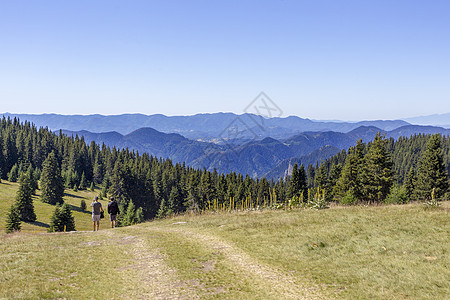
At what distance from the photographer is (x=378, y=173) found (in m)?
55.6

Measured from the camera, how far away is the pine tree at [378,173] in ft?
178

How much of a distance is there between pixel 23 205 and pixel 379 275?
8142 centimetres

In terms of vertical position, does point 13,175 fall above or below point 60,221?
below

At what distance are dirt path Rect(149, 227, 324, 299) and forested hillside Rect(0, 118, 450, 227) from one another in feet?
45.7

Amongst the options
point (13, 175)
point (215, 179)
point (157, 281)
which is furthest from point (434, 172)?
point (13, 175)

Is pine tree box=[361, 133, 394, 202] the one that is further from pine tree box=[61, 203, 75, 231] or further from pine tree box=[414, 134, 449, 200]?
pine tree box=[61, 203, 75, 231]

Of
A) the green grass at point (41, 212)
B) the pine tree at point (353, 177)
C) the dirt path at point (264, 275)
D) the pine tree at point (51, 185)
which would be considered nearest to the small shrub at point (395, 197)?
the pine tree at point (353, 177)

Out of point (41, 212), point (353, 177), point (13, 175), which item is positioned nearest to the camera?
point (353, 177)

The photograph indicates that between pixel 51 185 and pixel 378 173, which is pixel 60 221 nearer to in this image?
pixel 51 185

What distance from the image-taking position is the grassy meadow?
36.8 feet

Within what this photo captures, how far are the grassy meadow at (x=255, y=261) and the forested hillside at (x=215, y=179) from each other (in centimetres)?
1064

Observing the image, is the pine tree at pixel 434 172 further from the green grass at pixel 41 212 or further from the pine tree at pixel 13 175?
the pine tree at pixel 13 175

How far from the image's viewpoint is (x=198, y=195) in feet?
323

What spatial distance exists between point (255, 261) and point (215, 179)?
110612 mm
